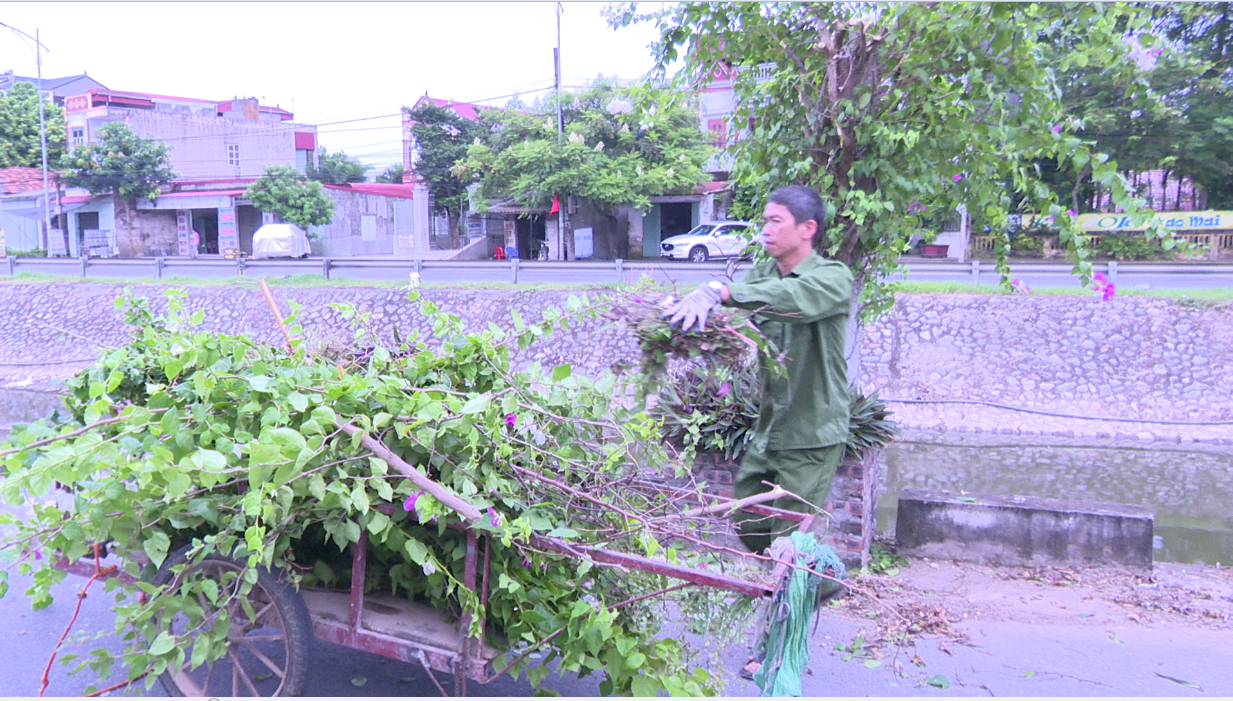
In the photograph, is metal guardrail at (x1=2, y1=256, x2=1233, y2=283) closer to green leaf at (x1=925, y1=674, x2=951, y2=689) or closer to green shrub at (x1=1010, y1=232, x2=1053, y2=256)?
green shrub at (x1=1010, y1=232, x2=1053, y2=256)

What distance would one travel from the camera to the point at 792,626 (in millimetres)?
2393

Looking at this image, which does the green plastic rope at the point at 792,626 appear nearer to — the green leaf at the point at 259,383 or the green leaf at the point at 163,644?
the green leaf at the point at 259,383

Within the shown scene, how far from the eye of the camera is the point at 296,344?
324 centimetres

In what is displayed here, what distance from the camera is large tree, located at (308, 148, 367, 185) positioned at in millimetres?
40781

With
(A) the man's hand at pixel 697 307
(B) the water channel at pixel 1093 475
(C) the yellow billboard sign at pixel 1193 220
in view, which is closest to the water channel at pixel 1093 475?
(B) the water channel at pixel 1093 475

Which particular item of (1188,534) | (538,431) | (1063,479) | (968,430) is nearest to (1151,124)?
(968,430)

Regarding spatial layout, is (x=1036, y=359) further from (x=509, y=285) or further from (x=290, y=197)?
(x=290, y=197)

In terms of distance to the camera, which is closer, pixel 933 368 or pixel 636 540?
pixel 636 540

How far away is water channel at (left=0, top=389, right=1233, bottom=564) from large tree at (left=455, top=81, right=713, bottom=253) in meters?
15.1

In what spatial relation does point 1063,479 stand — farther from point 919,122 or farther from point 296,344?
point 296,344

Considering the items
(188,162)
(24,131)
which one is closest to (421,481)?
(188,162)

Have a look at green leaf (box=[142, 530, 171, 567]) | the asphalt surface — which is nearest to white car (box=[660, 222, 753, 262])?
the asphalt surface

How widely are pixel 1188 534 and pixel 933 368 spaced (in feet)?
16.1

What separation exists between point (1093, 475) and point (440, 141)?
2745 centimetres
